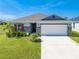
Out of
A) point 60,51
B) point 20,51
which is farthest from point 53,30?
point 20,51

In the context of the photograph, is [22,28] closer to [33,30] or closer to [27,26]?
[27,26]

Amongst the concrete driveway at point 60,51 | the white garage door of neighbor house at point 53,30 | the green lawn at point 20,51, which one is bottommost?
the concrete driveway at point 60,51

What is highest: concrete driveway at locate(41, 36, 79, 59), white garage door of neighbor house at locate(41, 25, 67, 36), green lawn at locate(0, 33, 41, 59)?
white garage door of neighbor house at locate(41, 25, 67, 36)

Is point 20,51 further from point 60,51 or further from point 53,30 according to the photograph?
point 53,30

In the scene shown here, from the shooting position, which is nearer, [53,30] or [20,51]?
[20,51]

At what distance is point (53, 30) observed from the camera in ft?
101

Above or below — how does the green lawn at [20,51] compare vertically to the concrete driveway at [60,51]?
above

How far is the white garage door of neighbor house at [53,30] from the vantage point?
100 feet

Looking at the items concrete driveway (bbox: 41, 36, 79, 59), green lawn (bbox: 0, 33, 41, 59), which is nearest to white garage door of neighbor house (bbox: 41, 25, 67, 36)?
concrete driveway (bbox: 41, 36, 79, 59)

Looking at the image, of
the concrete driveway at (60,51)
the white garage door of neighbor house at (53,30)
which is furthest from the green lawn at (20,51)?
the white garage door of neighbor house at (53,30)

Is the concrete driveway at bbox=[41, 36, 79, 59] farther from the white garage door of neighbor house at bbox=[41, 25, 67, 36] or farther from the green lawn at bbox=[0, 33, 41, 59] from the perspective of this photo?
the white garage door of neighbor house at bbox=[41, 25, 67, 36]

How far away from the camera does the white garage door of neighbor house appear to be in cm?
3056

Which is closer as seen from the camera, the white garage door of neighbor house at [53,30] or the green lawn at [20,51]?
the green lawn at [20,51]

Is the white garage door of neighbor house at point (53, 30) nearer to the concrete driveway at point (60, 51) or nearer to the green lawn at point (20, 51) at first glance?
the concrete driveway at point (60, 51)
